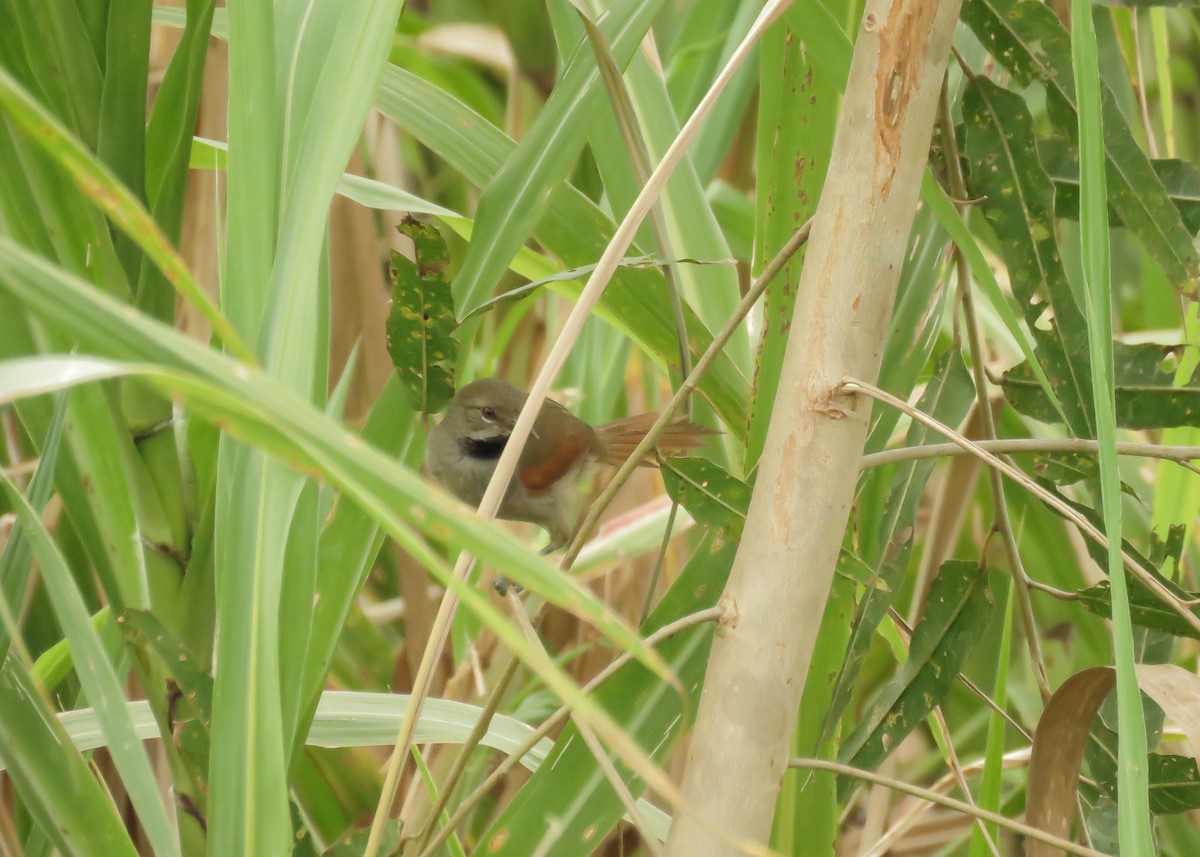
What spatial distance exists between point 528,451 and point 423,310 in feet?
2.85

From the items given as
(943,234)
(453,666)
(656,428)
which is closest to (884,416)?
(943,234)

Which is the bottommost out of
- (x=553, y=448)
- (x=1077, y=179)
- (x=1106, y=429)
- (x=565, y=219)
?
(x=553, y=448)

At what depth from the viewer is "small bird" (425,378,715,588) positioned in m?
1.60

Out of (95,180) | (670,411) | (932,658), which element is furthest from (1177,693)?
(95,180)

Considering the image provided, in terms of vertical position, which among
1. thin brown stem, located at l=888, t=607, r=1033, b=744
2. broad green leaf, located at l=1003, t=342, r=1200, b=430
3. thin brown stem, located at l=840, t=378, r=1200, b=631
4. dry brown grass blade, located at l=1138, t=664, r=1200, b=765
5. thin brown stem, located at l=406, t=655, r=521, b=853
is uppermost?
broad green leaf, located at l=1003, t=342, r=1200, b=430

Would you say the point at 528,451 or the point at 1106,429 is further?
the point at 528,451

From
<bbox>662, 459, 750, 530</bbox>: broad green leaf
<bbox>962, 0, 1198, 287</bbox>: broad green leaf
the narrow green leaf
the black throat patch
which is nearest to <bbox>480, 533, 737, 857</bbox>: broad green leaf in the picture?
<bbox>662, 459, 750, 530</bbox>: broad green leaf

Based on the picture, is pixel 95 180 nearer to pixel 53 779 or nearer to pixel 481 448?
pixel 53 779

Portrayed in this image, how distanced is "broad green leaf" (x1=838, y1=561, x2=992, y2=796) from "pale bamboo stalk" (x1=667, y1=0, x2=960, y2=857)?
0.78ft

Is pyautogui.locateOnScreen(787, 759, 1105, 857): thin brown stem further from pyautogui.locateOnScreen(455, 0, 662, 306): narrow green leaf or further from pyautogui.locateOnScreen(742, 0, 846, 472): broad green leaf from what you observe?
pyautogui.locateOnScreen(455, 0, 662, 306): narrow green leaf

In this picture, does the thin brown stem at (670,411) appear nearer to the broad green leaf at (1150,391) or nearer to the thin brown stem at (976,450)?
the thin brown stem at (976,450)

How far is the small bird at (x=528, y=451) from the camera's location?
5.25ft

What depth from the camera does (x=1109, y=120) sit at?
816mm

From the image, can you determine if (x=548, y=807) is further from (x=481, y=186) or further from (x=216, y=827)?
(x=481, y=186)
